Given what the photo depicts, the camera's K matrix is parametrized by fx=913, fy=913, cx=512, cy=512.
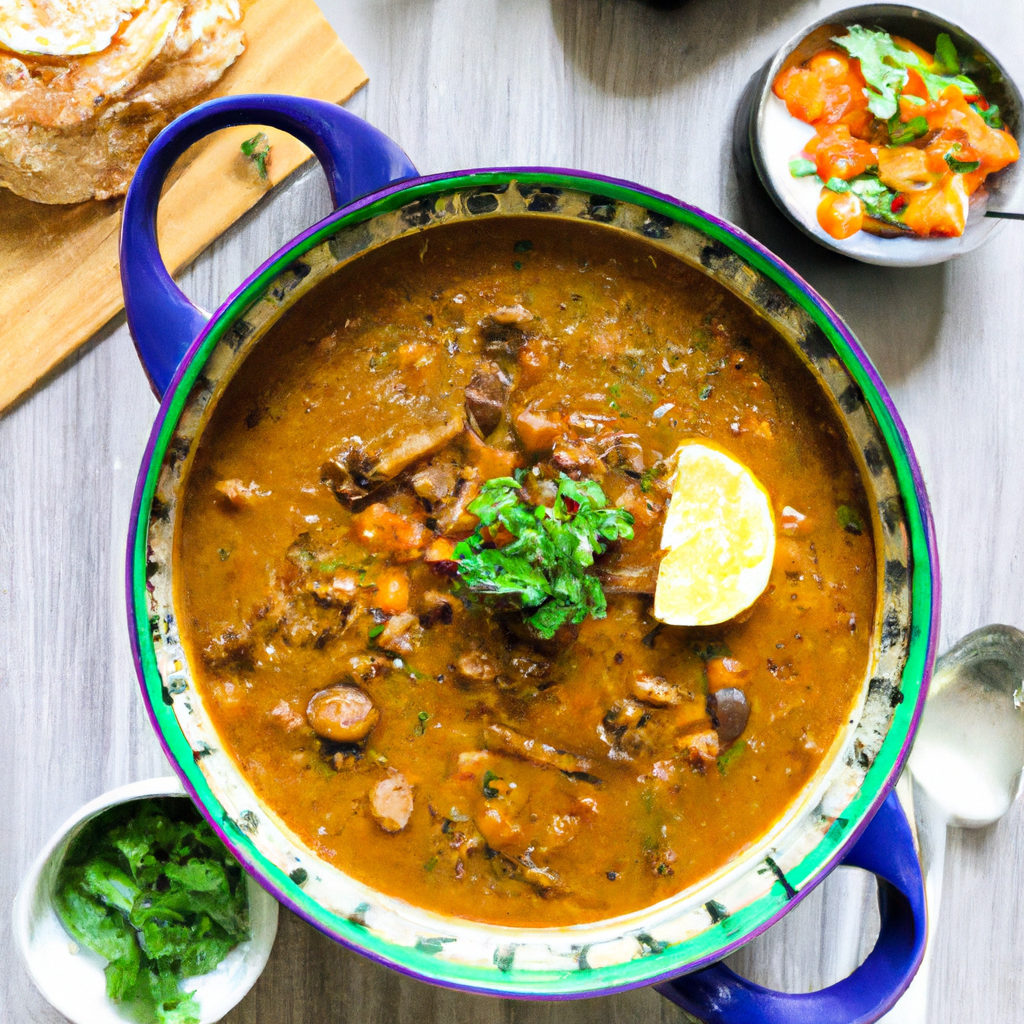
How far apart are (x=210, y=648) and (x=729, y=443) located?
1.52m

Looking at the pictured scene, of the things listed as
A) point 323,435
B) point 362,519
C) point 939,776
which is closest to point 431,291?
point 323,435

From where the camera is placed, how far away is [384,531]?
2.44m

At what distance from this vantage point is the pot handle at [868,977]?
2346 millimetres

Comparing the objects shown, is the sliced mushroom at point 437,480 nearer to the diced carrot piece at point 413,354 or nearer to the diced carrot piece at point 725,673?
the diced carrot piece at point 413,354

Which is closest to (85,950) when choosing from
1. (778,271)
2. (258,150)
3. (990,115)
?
(258,150)

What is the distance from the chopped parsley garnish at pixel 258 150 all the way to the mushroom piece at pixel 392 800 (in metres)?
1.86

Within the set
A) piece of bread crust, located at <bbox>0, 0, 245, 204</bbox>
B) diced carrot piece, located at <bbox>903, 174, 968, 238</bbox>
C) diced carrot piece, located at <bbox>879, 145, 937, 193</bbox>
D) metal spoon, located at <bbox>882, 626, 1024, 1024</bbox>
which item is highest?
piece of bread crust, located at <bbox>0, 0, 245, 204</bbox>

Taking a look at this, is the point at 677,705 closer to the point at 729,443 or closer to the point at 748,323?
the point at 729,443

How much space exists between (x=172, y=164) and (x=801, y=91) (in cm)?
186

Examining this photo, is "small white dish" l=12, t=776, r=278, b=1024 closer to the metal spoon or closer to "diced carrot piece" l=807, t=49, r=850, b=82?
the metal spoon

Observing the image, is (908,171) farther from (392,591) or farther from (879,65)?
(392,591)

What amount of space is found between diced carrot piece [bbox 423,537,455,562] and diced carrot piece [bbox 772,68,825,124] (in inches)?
68.0

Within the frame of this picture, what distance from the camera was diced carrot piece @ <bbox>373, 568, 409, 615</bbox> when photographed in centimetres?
244

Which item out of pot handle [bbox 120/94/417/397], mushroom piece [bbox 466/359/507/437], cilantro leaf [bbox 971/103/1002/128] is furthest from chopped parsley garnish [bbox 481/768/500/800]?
cilantro leaf [bbox 971/103/1002/128]
